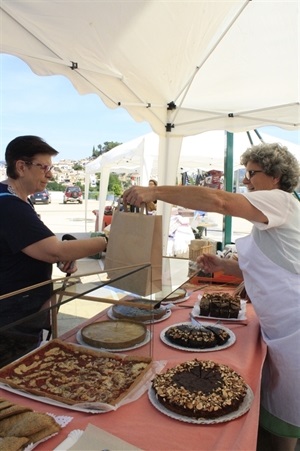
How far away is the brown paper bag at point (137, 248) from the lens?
1.22 m

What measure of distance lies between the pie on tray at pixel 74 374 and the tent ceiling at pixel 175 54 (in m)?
2.02

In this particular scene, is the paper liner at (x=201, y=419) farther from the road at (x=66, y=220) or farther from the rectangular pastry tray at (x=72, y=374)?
the road at (x=66, y=220)

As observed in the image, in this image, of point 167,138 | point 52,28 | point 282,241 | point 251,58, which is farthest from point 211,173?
point 282,241

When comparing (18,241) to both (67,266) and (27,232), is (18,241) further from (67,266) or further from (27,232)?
(67,266)

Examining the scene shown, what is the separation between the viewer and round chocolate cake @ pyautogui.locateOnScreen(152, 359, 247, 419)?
958 mm

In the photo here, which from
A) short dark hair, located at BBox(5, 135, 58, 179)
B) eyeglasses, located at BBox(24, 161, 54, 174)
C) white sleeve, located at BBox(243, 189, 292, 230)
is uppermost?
short dark hair, located at BBox(5, 135, 58, 179)

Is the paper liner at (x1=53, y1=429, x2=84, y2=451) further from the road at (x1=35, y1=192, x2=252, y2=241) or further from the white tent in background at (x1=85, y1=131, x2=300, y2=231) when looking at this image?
the road at (x1=35, y1=192, x2=252, y2=241)

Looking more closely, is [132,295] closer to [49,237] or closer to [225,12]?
[49,237]

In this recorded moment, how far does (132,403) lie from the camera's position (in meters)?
1.01

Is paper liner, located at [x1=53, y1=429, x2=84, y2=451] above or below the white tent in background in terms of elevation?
below

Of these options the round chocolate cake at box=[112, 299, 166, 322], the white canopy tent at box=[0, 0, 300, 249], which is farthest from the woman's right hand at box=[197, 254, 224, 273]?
the white canopy tent at box=[0, 0, 300, 249]

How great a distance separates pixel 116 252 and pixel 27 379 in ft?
1.65

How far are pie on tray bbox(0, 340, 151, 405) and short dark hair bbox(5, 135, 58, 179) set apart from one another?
82 cm

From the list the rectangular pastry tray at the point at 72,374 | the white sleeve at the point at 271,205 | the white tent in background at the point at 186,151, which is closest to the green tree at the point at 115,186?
the white tent in background at the point at 186,151
